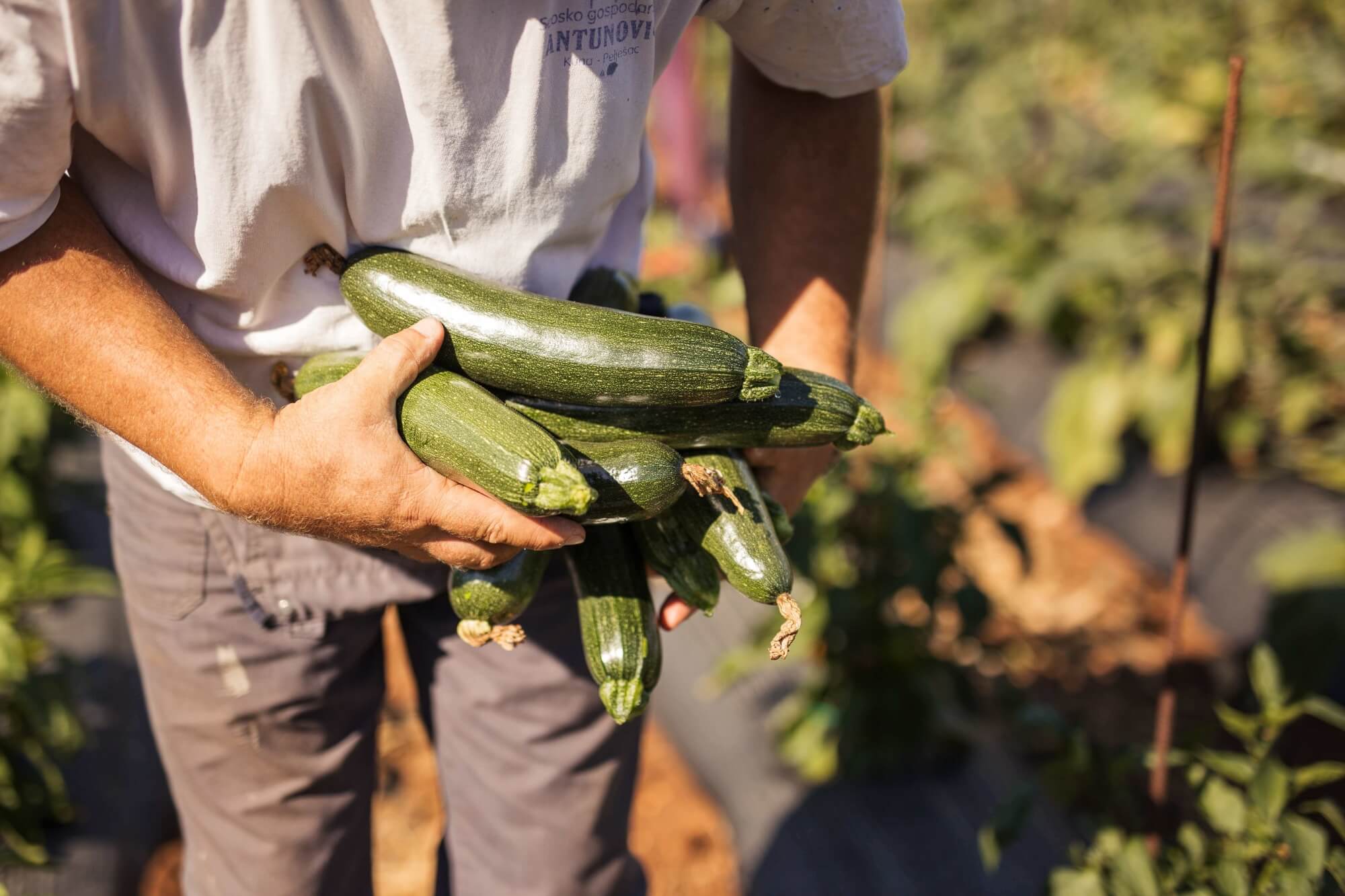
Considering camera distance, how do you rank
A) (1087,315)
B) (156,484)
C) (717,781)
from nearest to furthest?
(156,484), (717,781), (1087,315)

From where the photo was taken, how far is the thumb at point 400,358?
160 cm

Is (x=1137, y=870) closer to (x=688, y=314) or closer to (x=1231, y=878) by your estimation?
(x=1231, y=878)

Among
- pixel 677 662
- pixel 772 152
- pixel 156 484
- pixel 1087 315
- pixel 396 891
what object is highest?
pixel 772 152

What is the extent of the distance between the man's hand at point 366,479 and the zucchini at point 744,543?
1.03 feet

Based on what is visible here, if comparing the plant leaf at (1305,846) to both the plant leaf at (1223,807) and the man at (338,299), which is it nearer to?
the plant leaf at (1223,807)

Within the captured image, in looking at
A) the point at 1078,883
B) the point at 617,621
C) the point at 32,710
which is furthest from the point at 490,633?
the point at 32,710

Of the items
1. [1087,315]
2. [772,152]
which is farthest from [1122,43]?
[772,152]

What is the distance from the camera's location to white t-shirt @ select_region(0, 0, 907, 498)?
1.45 m

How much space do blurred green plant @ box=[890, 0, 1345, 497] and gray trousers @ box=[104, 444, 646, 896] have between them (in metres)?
2.91

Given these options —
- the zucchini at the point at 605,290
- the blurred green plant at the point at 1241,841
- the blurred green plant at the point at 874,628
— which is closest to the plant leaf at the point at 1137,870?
the blurred green plant at the point at 1241,841

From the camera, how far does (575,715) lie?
7.42 ft

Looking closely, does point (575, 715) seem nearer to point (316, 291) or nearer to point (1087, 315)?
point (316, 291)

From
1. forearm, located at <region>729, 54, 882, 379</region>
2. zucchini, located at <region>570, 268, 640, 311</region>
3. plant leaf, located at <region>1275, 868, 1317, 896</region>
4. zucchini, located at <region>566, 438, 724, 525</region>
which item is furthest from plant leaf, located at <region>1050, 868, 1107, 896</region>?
zucchini, located at <region>570, 268, 640, 311</region>

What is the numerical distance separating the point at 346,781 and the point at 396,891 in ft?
5.26
